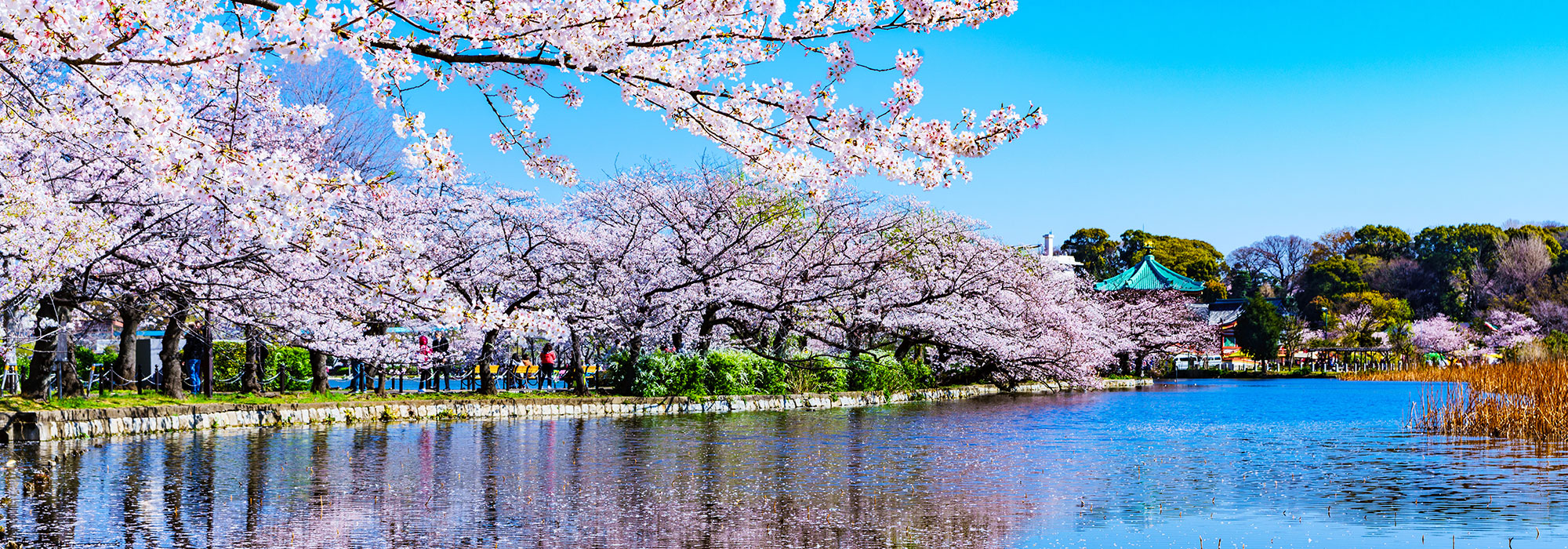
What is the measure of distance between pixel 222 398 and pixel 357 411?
2.38 meters

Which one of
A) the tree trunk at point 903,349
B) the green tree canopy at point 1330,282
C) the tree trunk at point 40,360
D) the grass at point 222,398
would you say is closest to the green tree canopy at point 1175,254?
the green tree canopy at point 1330,282

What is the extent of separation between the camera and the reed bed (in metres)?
14.7

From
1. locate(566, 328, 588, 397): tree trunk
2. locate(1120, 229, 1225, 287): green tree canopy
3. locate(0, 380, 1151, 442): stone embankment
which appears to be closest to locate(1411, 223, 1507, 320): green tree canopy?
locate(1120, 229, 1225, 287): green tree canopy

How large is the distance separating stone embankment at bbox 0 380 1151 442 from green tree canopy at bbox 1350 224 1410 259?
60.5 m

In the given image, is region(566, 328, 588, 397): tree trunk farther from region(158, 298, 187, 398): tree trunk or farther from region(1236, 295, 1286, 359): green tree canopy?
region(1236, 295, 1286, 359): green tree canopy

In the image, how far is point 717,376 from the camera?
2327 centimetres

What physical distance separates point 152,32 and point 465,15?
1.34m

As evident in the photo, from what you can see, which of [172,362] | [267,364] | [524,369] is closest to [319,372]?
[267,364]

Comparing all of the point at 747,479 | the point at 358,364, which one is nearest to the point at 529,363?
the point at 358,364

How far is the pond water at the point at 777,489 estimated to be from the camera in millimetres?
7148

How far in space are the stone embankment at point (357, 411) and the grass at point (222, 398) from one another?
1.32 feet

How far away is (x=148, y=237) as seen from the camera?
575 inches

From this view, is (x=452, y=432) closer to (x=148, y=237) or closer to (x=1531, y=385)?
(x=148, y=237)

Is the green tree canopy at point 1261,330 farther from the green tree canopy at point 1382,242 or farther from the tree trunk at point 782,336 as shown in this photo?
the tree trunk at point 782,336
